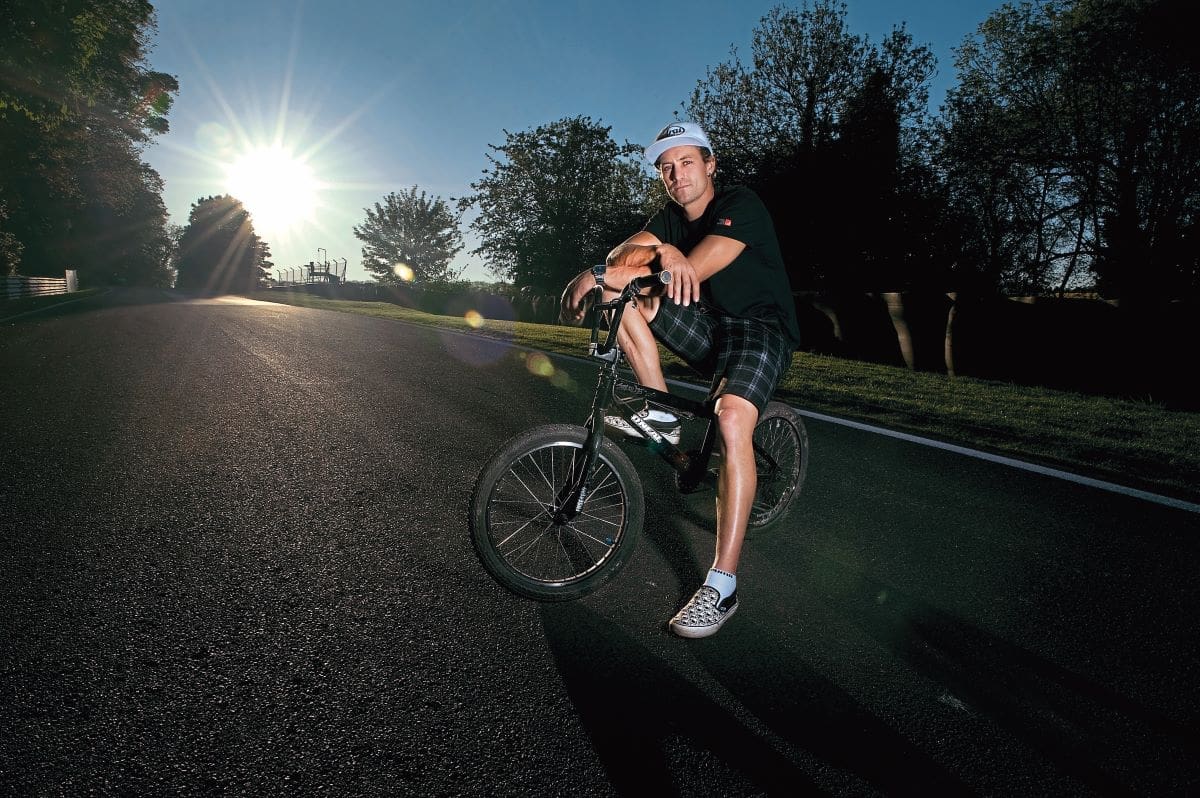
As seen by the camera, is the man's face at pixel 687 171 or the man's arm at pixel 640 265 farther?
the man's face at pixel 687 171

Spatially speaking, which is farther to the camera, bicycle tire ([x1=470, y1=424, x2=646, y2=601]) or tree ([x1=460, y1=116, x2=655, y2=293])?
tree ([x1=460, y1=116, x2=655, y2=293])

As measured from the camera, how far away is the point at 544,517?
2984 millimetres

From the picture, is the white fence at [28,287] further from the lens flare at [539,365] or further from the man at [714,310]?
the man at [714,310]

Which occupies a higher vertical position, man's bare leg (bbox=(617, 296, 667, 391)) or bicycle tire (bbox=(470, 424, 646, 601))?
man's bare leg (bbox=(617, 296, 667, 391))

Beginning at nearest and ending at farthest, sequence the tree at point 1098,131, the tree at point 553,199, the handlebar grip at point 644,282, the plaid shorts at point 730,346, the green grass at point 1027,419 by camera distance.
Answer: the handlebar grip at point 644,282
the plaid shorts at point 730,346
the green grass at point 1027,419
the tree at point 1098,131
the tree at point 553,199

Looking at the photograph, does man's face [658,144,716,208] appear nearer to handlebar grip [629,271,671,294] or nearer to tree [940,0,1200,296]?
handlebar grip [629,271,671,294]

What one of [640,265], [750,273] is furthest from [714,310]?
[640,265]

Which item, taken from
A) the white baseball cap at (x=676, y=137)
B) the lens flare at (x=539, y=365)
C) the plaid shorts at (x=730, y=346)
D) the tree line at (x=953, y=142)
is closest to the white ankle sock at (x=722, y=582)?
the plaid shorts at (x=730, y=346)

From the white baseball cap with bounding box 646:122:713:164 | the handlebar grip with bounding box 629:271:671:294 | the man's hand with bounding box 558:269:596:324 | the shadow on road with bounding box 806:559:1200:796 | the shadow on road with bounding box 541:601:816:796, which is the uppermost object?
the white baseball cap with bounding box 646:122:713:164

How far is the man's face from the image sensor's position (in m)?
3.01

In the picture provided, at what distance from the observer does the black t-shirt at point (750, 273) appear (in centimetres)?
288

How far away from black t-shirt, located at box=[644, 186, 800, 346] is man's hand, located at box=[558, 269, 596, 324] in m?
0.65

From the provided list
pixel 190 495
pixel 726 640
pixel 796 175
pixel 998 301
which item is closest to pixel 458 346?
pixel 190 495

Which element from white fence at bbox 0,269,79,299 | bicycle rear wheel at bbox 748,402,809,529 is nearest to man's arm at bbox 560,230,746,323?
bicycle rear wheel at bbox 748,402,809,529
